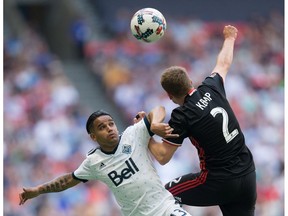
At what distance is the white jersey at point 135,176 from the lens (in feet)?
31.9

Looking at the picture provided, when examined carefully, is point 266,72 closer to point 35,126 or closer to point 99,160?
point 35,126

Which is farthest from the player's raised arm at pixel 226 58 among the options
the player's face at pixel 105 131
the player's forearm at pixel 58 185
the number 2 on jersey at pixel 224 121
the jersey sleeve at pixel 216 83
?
the player's forearm at pixel 58 185

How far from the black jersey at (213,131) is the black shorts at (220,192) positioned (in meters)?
0.09

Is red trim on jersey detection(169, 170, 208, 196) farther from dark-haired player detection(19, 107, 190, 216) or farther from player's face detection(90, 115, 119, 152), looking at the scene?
player's face detection(90, 115, 119, 152)

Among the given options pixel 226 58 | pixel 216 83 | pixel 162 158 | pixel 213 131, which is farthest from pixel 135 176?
pixel 226 58

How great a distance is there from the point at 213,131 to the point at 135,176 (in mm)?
921

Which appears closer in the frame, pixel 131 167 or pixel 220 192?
pixel 131 167

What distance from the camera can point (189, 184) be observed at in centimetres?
1015

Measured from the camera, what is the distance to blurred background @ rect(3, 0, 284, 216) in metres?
18.1

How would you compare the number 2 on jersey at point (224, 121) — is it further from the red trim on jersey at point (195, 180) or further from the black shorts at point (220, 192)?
the black shorts at point (220, 192)

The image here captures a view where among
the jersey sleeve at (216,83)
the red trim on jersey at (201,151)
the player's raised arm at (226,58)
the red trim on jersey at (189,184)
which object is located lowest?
the red trim on jersey at (189,184)

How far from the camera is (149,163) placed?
9.82 meters

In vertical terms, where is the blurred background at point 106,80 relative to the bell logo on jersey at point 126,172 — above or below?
above

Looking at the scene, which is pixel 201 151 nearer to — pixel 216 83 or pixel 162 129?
pixel 162 129
